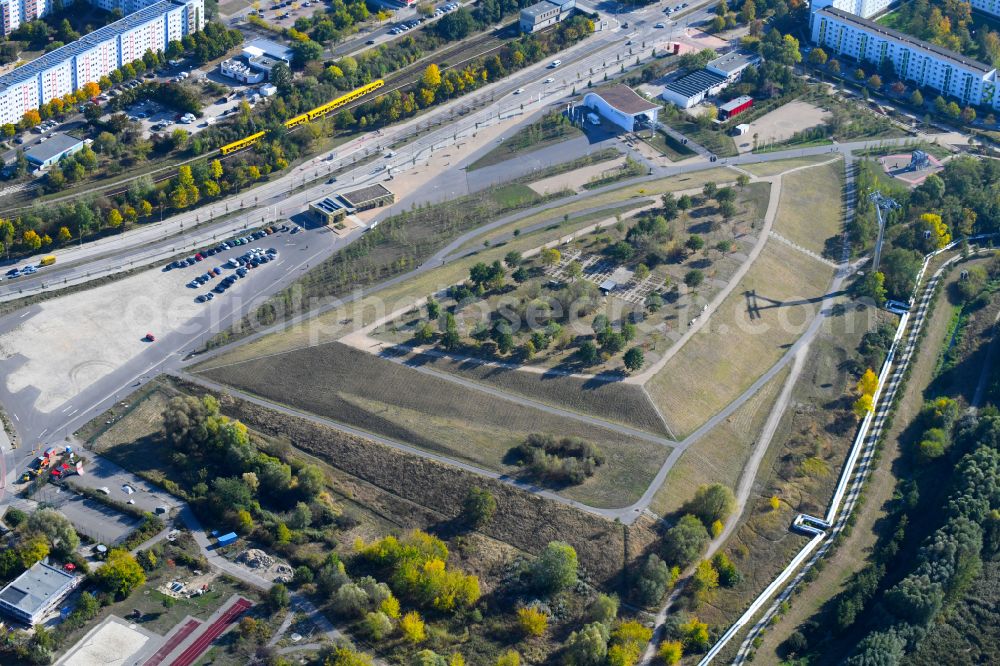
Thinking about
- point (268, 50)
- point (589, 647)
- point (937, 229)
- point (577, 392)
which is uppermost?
point (268, 50)

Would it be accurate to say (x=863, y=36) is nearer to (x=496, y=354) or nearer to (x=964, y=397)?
(x=964, y=397)

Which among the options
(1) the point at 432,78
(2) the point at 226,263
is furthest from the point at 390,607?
(1) the point at 432,78

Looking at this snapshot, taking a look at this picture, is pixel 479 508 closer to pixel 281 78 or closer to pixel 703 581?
pixel 703 581

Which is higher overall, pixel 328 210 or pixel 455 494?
pixel 328 210

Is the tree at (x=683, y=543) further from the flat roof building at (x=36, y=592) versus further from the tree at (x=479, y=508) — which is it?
the flat roof building at (x=36, y=592)

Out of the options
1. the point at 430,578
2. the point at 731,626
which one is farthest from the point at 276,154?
the point at 731,626

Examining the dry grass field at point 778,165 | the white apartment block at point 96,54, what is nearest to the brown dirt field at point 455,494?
the white apartment block at point 96,54
